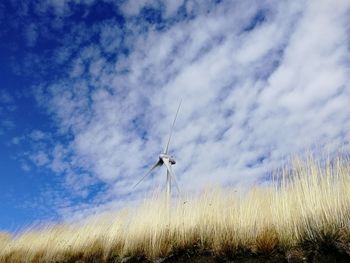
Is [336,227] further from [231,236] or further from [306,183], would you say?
[231,236]

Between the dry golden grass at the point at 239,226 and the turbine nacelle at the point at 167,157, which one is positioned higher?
the turbine nacelle at the point at 167,157

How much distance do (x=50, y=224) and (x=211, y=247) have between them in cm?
823

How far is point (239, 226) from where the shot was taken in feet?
22.2

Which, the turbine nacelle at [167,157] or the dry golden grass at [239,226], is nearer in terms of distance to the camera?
the dry golden grass at [239,226]

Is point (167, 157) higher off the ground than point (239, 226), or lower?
higher

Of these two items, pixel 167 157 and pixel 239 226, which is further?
pixel 167 157

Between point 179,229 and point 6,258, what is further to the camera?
point 6,258

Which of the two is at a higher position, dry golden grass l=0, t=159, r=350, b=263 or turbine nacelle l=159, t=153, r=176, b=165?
turbine nacelle l=159, t=153, r=176, b=165

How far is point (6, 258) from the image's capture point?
39.3 ft

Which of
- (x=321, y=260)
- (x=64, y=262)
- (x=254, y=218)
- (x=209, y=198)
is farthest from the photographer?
(x=64, y=262)

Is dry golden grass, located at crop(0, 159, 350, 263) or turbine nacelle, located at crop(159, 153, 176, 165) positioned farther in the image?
turbine nacelle, located at crop(159, 153, 176, 165)

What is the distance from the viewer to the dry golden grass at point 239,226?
5641 mm

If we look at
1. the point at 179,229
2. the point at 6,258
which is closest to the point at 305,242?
the point at 179,229

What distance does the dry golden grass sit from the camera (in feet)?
18.5
